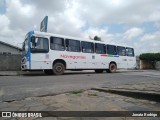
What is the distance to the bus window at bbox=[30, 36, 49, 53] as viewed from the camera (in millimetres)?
15684

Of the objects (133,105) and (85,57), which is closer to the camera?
(133,105)

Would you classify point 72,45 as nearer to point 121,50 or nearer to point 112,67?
point 112,67

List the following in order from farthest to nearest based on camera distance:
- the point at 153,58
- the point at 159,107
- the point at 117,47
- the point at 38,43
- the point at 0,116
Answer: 1. the point at 153,58
2. the point at 117,47
3. the point at 38,43
4. the point at 159,107
5. the point at 0,116

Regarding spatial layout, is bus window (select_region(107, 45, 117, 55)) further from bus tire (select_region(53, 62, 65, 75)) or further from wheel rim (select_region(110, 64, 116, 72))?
bus tire (select_region(53, 62, 65, 75))

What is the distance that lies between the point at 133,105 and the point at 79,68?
505 inches

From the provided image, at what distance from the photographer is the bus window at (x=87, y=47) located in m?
19.0

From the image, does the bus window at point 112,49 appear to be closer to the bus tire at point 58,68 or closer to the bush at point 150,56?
the bus tire at point 58,68

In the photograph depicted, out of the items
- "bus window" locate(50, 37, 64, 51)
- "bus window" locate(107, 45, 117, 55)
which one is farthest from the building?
"bus window" locate(50, 37, 64, 51)

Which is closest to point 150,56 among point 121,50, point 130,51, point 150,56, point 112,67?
point 150,56

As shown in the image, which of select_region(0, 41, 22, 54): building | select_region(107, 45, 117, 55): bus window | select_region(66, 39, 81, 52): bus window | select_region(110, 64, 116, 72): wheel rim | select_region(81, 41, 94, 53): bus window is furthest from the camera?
select_region(0, 41, 22, 54): building

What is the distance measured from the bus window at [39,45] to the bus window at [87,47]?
144 inches

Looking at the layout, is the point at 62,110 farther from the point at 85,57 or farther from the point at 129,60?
the point at 129,60

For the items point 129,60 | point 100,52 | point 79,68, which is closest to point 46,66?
point 79,68

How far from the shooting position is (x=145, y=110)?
5.37 meters
